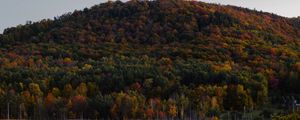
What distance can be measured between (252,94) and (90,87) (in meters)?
24.3

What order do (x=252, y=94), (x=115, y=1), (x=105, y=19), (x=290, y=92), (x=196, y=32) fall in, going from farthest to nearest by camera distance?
(x=115, y=1), (x=105, y=19), (x=196, y=32), (x=290, y=92), (x=252, y=94)

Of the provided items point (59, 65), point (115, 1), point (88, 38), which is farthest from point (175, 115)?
point (115, 1)

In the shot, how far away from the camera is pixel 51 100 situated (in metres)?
88.5

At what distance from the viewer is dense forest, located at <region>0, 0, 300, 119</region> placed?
88.1m

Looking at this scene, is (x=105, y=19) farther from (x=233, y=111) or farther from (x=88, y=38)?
(x=233, y=111)

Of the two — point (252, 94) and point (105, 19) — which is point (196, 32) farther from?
point (252, 94)

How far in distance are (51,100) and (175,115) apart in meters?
17.7

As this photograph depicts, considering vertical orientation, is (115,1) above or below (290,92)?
above

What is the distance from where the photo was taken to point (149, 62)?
112062 millimetres

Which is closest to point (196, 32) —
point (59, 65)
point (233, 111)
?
point (59, 65)

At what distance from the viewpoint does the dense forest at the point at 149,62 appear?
8812 centimetres

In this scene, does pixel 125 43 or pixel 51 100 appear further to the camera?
pixel 125 43

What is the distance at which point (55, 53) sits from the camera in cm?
12388

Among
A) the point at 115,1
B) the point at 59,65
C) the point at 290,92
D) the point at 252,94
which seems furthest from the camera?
the point at 115,1
